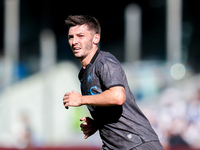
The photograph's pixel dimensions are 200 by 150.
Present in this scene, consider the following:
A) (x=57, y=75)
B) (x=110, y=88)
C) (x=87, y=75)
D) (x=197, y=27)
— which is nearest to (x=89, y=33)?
(x=87, y=75)

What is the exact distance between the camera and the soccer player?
14.2ft

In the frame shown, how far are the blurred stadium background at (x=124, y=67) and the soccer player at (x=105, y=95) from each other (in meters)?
5.68

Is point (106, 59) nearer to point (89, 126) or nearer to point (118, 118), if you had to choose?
point (118, 118)

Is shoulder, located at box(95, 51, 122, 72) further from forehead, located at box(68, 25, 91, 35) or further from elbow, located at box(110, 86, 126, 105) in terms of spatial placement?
forehead, located at box(68, 25, 91, 35)

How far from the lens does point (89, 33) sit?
478 centimetres

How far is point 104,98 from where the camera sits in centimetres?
421

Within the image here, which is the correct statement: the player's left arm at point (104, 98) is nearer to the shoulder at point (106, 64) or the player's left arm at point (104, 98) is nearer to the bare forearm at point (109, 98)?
the bare forearm at point (109, 98)

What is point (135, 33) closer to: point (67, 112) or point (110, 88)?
point (67, 112)

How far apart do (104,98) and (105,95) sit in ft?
0.10

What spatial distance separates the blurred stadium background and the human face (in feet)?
19.6

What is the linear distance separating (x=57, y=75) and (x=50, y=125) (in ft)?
6.38

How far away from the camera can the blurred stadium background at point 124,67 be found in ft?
37.2

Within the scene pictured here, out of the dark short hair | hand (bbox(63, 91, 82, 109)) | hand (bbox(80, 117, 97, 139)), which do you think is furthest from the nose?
hand (bbox(80, 117, 97, 139))

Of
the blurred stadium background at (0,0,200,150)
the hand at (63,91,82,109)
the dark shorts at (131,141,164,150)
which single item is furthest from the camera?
the blurred stadium background at (0,0,200,150)
